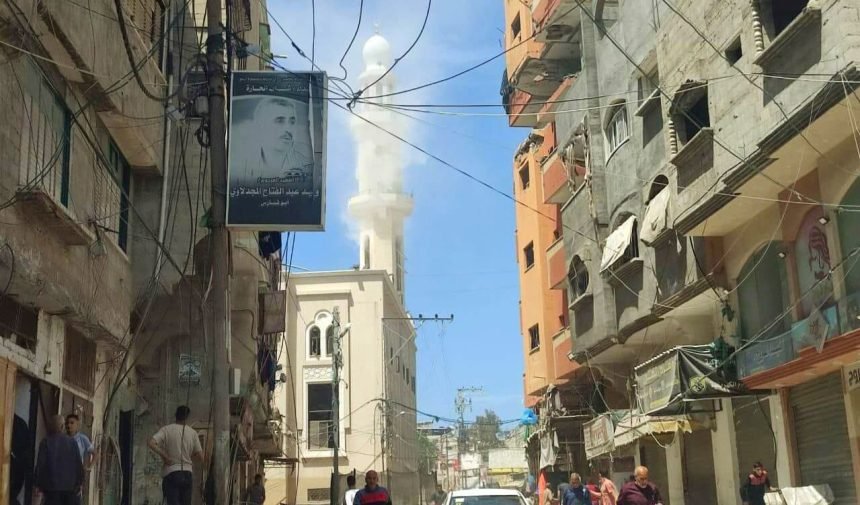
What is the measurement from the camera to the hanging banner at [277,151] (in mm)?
11086

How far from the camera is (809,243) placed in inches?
565

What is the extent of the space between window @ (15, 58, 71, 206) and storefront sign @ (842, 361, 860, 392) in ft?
34.3

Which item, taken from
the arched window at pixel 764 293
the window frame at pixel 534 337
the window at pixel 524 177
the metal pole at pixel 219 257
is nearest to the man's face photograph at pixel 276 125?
the metal pole at pixel 219 257

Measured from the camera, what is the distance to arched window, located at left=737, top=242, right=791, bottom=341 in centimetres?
1539

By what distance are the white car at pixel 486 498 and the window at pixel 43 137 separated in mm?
6809

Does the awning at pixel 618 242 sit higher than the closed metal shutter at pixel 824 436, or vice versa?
the awning at pixel 618 242

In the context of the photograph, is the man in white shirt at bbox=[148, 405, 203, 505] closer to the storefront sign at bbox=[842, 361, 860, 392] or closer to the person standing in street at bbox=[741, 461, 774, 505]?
the storefront sign at bbox=[842, 361, 860, 392]

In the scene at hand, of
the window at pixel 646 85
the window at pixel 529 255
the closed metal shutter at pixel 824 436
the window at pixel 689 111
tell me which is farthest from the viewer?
the window at pixel 529 255

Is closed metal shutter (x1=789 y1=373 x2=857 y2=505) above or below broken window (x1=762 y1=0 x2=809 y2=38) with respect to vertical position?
below

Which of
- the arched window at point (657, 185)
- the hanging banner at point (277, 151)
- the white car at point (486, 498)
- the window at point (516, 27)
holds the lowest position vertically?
the white car at point (486, 498)

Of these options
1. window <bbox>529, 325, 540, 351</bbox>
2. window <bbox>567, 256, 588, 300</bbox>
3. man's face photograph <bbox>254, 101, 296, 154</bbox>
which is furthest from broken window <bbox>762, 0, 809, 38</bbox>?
window <bbox>529, 325, 540, 351</bbox>

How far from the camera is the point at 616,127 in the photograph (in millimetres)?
21922

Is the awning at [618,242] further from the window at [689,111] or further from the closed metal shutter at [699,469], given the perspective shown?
the closed metal shutter at [699,469]

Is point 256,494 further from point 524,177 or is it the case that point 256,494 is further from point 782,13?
point 524,177
